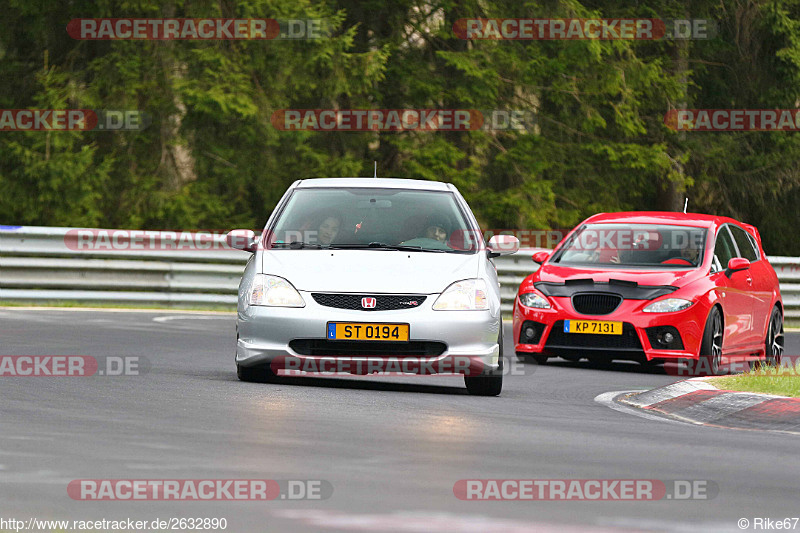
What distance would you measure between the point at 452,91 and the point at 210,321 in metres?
13.8

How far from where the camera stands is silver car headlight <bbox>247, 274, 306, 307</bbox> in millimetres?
11367

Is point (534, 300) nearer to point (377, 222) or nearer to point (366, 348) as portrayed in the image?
point (377, 222)

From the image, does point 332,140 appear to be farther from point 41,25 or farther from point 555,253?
point 555,253

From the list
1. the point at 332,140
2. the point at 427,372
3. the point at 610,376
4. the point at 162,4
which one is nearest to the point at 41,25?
the point at 162,4

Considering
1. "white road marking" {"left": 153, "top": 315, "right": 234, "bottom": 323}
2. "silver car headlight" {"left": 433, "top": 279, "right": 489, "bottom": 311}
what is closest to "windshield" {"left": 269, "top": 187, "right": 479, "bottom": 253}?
"silver car headlight" {"left": 433, "top": 279, "right": 489, "bottom": 311}

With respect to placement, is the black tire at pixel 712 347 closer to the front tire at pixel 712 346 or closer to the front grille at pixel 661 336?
the front tire at pixel 712 346

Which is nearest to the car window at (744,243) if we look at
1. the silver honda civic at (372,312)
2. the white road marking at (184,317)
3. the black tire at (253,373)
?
the silver honda civic at (372,312)

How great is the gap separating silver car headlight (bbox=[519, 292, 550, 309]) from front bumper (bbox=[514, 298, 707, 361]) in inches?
2.4

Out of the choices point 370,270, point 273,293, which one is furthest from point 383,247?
point 273,293

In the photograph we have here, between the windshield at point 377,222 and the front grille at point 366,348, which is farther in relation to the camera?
the windshield at point 377,222

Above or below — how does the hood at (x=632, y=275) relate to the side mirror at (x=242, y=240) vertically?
below

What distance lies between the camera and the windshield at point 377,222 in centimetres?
1206

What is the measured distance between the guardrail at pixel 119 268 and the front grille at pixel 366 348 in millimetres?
9221

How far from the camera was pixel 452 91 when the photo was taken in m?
32.0
